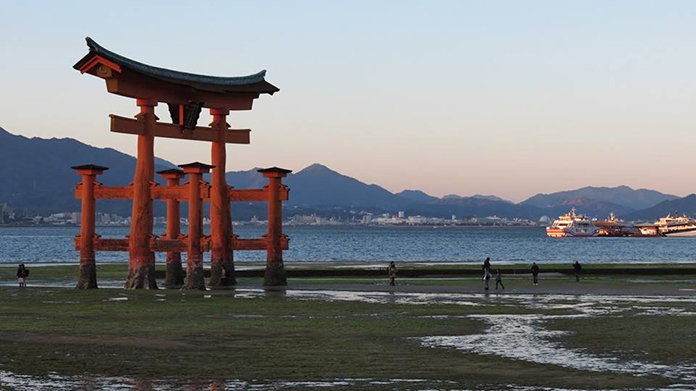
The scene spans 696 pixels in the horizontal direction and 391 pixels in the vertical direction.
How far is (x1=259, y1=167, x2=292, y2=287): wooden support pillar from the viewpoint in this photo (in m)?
53.0

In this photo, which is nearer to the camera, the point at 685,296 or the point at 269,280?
the point at 685,296

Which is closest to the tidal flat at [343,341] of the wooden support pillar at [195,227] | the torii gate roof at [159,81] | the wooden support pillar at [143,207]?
the wooden support pillar at [143,207]

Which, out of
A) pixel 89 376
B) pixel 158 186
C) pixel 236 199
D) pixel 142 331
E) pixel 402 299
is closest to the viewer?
pixel 89 376

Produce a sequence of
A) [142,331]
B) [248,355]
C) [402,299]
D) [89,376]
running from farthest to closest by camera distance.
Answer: [402,299] < [142,331] < [248,355] < [89,376]

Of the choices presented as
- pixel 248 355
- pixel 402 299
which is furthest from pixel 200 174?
pixel 248 355

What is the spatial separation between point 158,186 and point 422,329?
70.0 ft

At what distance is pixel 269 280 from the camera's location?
55.5 meters

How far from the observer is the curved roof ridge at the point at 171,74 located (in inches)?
1864

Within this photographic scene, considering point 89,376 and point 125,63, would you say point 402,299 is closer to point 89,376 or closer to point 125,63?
point 125,63

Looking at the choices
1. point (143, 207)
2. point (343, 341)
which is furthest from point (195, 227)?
point (343, 341)

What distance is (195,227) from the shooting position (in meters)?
50.1

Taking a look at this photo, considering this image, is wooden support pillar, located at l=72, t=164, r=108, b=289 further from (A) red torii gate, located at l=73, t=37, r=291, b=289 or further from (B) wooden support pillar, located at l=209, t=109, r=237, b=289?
(B) wooden support pillar, located at l=209, t=109, r=237, b=289

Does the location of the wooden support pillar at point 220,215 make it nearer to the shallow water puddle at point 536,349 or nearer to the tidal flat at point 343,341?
the tidal flat at point 343,341

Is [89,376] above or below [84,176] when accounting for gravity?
below
